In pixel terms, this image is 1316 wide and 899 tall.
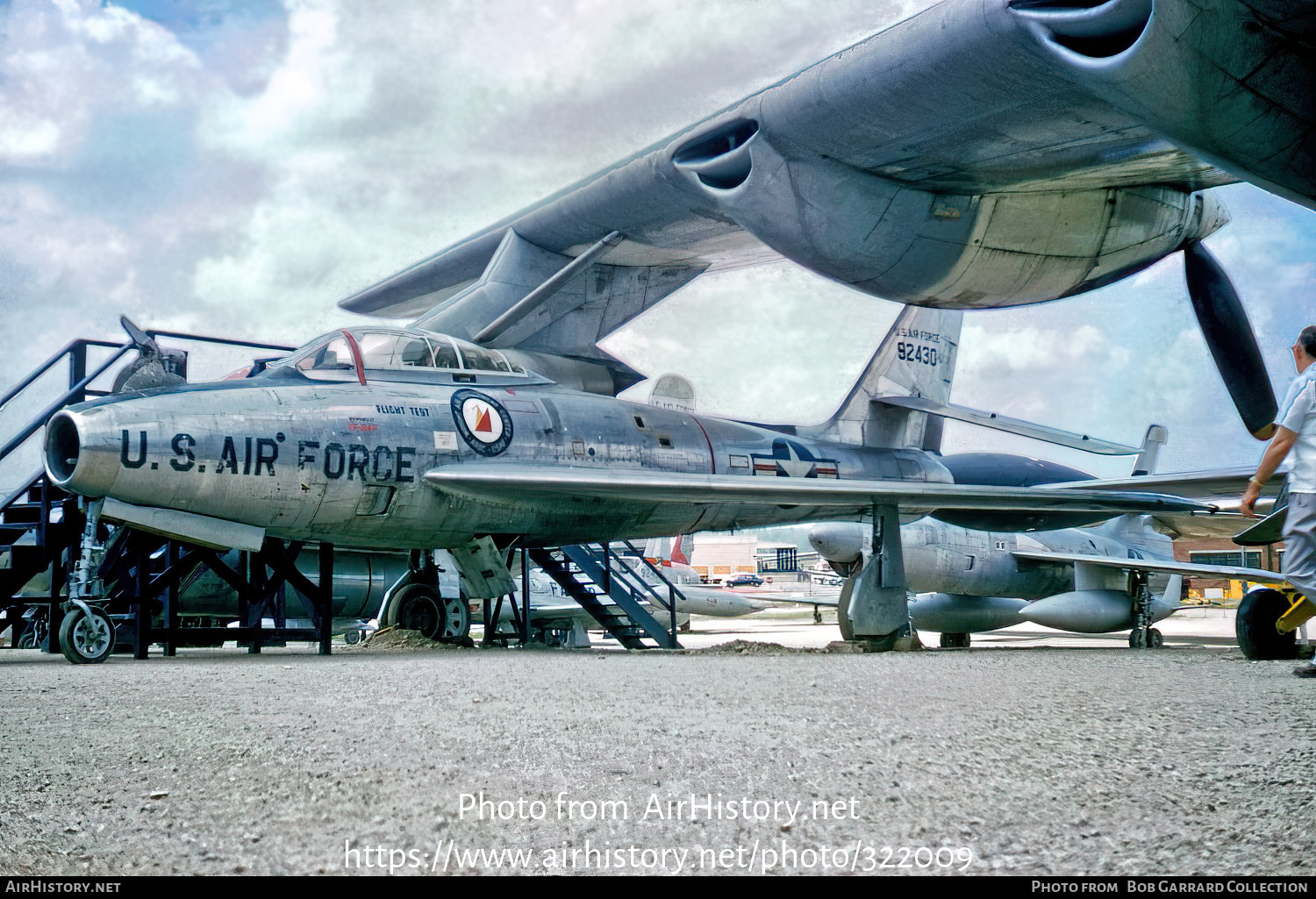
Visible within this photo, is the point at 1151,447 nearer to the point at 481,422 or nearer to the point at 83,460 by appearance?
the point at 481,422

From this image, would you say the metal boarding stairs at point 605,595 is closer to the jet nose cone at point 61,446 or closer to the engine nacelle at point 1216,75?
the jet nose cone at point 61,446

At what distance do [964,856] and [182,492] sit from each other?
7.36 m

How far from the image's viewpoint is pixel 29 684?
587cm

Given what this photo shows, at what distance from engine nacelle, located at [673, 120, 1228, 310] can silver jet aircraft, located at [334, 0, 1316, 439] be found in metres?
0.02

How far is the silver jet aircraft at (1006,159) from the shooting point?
17.5ft

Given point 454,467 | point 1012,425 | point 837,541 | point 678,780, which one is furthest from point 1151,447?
point 678,780

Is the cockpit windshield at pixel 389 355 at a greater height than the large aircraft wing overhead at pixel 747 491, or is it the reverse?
the cockpit windshield at pixel 389 355

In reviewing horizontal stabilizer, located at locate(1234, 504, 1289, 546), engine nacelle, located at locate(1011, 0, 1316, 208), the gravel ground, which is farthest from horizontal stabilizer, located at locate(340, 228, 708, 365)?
horizontal stabilizer, located at locate(1234, 504, 1289, 546)

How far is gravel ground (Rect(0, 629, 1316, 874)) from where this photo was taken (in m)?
2.18

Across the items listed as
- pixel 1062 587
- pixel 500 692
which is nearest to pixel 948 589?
pixel 1062 587

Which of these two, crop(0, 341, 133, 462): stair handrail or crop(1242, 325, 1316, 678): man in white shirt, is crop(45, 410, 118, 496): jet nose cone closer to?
crop(0, 341, 133, 462): stair handrail

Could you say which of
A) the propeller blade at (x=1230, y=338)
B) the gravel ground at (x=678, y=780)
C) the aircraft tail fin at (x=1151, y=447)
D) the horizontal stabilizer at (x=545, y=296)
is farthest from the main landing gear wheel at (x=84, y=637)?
the aircraft tail fin at (x=1151, y=447)

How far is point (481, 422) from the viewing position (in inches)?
Result: 378

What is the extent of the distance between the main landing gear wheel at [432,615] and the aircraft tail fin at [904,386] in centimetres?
473
